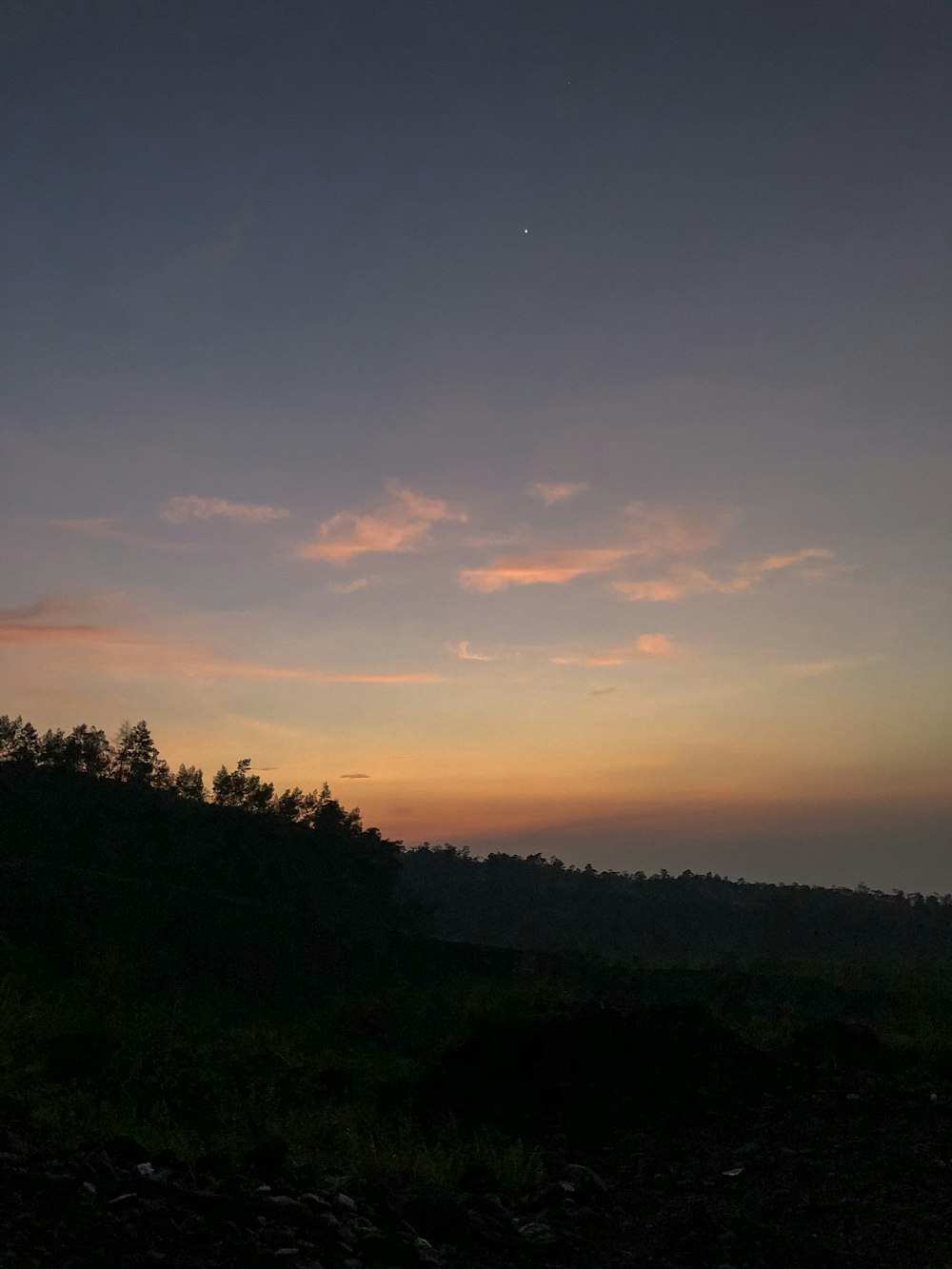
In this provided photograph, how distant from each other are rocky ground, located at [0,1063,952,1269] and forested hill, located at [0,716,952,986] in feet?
85.1

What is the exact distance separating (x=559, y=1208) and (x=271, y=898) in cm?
4444

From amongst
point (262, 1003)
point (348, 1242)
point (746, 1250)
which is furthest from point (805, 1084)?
point (262, 1003)

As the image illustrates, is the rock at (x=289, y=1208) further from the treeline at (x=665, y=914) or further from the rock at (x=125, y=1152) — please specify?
the treeline at (x=665, y=914)

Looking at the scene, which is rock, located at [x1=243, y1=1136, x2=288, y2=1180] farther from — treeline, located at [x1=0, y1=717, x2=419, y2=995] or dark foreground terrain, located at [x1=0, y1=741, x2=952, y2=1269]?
treeline, located at [x1=0, y1=717, x2=419, y2=995]

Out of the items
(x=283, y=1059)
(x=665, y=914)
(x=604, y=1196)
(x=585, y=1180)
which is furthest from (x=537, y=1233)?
(x=665, y=914)

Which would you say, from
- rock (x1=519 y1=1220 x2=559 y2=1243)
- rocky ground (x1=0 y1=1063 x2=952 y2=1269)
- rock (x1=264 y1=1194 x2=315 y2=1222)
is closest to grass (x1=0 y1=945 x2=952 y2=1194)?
rocky ground (x1=0 y1=1063 x2=952 y2=1269)

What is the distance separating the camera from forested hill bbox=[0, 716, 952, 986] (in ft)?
123

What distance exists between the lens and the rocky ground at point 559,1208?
7250 millimetres

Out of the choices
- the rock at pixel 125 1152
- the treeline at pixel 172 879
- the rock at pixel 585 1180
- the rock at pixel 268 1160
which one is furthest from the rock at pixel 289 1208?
the treeline at pixel 172 879

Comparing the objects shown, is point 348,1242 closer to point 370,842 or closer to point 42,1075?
point 42,1075

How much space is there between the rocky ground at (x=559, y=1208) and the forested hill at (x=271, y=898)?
25.9 meters

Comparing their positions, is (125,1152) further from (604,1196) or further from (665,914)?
(665,914)

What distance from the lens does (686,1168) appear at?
12.5 meters

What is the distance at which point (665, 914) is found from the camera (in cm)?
10119
